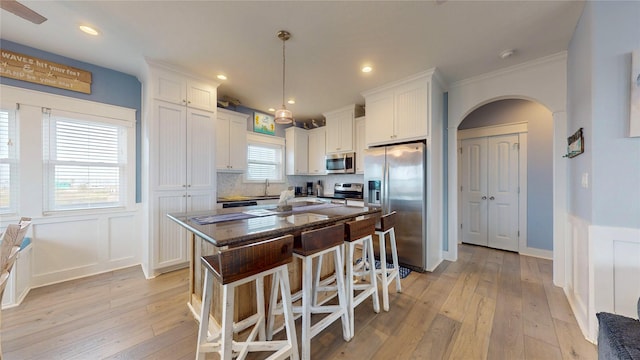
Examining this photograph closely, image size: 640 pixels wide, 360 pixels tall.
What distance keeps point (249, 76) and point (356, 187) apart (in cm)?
263

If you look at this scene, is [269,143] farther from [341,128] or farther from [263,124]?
[341,128]

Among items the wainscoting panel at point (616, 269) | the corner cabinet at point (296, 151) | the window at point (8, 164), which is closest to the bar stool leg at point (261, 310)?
the wainscoting panel at point (616, 269)

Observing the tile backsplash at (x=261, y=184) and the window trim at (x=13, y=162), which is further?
the tile backsplash at (x=261, y=184)

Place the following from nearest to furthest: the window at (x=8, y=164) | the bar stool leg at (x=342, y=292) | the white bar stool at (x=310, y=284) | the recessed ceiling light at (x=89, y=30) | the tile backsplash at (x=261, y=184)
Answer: the white bar stool at (x=310, y=284) < the bar stool leg at (x=342, y=292) < the recessed ceiling light at (x=89, y=30) < the window at (x=8, y=164) < the tile backsplash at (x=261, y=184)

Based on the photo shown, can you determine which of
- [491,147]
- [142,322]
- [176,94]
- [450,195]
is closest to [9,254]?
[142,322]

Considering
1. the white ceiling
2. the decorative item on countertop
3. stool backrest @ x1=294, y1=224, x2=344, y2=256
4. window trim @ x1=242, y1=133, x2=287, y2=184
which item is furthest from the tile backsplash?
stool backrest @ x1=294, y1=224, x2=344, y2=256

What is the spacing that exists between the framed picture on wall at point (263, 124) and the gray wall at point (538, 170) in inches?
170

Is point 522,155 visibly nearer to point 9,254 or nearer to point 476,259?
→ point 476,259

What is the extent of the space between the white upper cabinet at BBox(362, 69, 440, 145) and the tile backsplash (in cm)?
139

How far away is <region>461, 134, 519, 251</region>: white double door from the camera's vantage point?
3793mm

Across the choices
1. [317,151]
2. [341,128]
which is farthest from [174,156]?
[341,128]

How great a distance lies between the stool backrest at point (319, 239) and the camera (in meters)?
1.52

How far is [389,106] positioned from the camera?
11.2 ft

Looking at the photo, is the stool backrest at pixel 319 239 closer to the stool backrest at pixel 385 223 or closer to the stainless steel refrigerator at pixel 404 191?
the stool backrest at pixel 385 223
